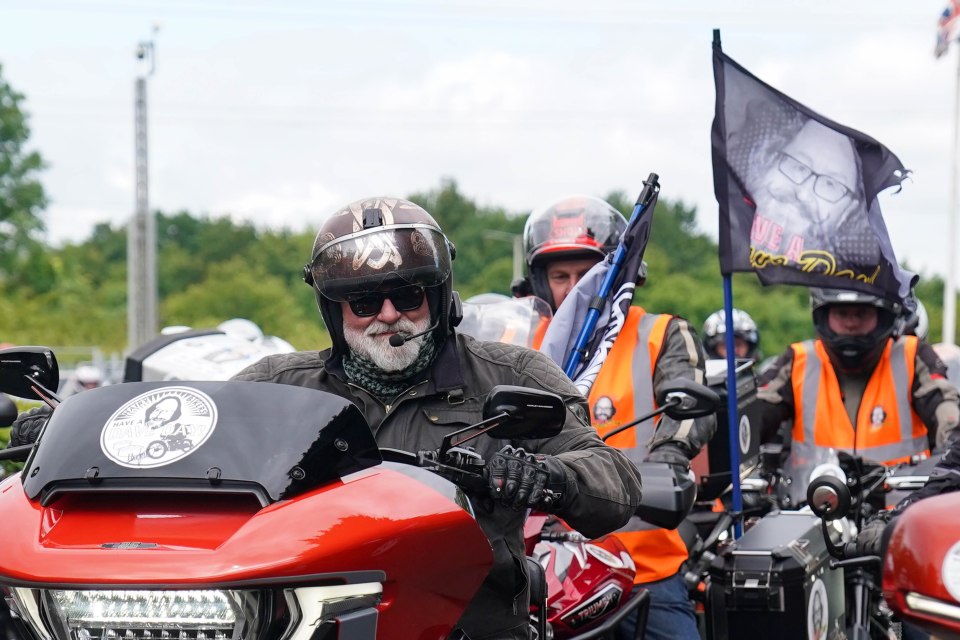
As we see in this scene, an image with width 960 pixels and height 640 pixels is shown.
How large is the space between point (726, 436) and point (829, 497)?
1600mm

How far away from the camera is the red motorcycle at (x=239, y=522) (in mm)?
2545

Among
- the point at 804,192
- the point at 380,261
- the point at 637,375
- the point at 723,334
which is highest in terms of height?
the point at 804,192

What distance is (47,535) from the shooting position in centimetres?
268

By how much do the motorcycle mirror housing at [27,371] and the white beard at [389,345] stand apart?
0.81 meters

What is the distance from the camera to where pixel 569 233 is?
6.03 meters

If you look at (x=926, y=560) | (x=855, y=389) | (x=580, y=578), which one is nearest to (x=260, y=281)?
(x=855, y=389)

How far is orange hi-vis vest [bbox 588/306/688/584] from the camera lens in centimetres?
527

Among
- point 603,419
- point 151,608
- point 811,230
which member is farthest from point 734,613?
point 151,608

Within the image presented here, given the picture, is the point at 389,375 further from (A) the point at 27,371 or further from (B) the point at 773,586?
(B) the point at 773,586

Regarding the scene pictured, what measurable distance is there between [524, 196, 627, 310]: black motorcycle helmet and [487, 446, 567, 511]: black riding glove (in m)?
2.86

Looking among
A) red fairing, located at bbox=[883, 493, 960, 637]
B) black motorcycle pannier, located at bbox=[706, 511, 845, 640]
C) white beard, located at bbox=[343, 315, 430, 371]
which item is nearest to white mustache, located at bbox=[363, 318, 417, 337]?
white beard, located at bbox=[343, 315, 430, 371]

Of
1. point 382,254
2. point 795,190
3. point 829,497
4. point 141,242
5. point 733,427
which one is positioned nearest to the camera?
point 382,254

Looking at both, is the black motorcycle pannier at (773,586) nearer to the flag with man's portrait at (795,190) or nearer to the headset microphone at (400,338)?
the flag with man's portrait at (795,190)

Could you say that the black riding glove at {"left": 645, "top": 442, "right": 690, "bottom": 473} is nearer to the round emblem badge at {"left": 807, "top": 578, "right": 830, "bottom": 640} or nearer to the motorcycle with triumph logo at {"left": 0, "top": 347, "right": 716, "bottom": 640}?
the round emblem badge at {"left": 807, "top": 578, "right": 830, "bottom": 640}
